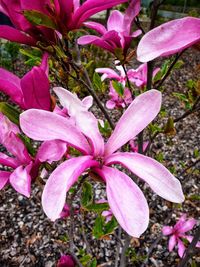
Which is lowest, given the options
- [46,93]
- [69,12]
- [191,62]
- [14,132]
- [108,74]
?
[191,62]

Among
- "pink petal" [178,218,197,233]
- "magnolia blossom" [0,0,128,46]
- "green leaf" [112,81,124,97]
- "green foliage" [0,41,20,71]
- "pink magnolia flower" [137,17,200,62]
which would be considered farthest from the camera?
"green foliage" [0,41,20,71]

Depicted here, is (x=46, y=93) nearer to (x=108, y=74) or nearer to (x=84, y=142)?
(x=84, y=142)

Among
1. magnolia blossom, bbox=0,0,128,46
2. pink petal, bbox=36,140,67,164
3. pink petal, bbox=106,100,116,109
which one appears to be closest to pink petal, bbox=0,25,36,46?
magnolia blossom, bbox=0,0,128,46

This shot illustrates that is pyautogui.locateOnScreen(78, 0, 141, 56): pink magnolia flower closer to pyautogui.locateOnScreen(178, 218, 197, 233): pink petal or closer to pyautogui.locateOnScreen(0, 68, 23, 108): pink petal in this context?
pyautogui.locateOnScreen(0, 68, 23, 108): pink petal

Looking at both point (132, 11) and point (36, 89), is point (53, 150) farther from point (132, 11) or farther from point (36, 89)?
point (132, 11)

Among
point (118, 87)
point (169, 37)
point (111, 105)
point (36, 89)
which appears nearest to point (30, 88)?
point (36, 89)

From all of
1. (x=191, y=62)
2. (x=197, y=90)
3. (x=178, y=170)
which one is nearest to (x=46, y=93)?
(x=197, y=90)
